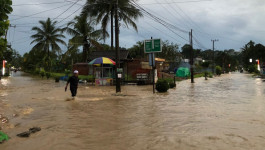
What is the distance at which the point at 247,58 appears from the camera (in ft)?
261

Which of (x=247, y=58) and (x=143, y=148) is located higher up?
(x=247, y=58)

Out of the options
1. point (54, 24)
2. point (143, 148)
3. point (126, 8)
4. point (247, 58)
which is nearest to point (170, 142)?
point (143, 148)

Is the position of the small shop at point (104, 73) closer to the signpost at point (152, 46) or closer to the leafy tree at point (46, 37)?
the signpost at point (152, 46)

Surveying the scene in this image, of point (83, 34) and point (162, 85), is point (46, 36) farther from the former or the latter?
point (162, 85)

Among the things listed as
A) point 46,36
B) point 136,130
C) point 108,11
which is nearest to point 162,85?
point 136,130

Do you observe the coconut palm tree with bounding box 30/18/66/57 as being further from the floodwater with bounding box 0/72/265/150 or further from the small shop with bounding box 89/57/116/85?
the floodwater with bounding box 0/72/265/150

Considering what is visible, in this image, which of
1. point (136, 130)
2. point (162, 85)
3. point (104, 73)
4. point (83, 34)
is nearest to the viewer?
point (136, 130)

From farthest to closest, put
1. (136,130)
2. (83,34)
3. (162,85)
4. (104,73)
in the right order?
(83,34)
(104,73)
(162,85)
(136,130)

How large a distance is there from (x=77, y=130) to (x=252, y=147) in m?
4.30

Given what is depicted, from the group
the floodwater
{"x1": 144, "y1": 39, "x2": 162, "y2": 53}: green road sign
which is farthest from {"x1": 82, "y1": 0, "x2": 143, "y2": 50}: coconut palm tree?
the floodwater

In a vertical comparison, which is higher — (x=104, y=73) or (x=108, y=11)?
(x=108, y=11)

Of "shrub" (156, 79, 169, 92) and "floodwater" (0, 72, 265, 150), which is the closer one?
"floodwater" (0, 72, 265, 150)

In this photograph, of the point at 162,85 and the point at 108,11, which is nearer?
the point at 162,85

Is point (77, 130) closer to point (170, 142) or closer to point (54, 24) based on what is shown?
point (170, 142)
